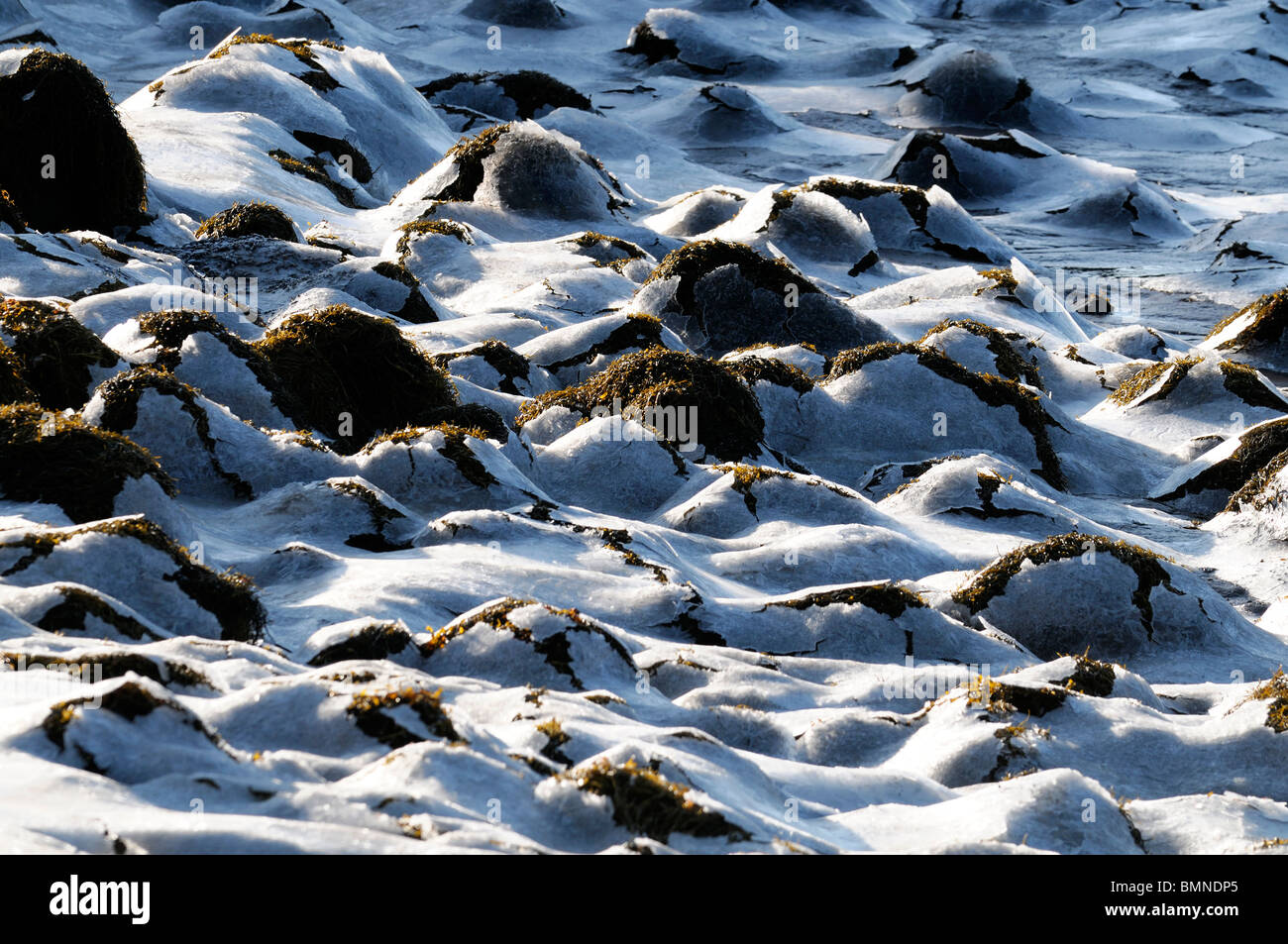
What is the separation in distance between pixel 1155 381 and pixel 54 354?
319 inches

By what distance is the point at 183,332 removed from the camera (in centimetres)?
751

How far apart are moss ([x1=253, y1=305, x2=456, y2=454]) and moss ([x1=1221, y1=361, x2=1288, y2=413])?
6.17 metres

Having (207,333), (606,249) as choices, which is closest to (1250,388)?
(606,249)

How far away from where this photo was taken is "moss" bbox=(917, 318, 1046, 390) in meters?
10.7

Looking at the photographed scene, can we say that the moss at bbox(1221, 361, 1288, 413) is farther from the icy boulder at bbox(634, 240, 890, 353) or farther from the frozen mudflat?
the icy boulder at bbox(634, 240, 890, 353)

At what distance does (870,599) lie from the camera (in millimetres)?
5914

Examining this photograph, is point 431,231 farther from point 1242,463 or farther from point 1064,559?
point 1064,559

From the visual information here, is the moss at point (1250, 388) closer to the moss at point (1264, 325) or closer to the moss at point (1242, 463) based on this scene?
the moss at point (1242, 463)

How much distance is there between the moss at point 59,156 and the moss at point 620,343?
437 cm

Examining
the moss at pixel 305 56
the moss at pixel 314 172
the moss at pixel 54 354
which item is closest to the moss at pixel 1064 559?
the moss at pixel 54 354

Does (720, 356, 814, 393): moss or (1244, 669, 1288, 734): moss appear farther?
(720, 356, 814, 393): moss

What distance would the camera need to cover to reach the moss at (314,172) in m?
15.5

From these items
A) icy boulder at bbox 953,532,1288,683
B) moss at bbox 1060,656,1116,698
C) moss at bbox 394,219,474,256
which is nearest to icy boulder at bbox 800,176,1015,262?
moss at bbox 394,219,474,256
